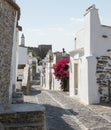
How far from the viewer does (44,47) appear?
7438cm

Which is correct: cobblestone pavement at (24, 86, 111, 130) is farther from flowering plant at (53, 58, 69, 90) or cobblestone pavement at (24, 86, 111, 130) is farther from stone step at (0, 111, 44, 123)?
flowering plant at (53, 58, 69, 90)

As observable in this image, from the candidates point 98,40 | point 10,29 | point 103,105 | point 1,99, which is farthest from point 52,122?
point 98,40

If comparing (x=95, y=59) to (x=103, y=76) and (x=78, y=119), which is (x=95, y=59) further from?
(x=78, y=119)

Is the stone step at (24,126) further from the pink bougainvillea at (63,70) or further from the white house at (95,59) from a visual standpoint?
the pink bougainvillea at (63,70)

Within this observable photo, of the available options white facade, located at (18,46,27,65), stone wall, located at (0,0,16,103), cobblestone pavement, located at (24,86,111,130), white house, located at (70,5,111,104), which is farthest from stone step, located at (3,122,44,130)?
white facade, located at (18,46,27,65)

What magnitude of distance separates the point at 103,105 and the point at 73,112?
2.79 metres

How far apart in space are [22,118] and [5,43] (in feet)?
11.4

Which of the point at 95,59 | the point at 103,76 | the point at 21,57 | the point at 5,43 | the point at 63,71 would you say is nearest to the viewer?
the point at 5,43

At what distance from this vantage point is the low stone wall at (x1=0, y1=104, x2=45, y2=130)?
5555 millimetres

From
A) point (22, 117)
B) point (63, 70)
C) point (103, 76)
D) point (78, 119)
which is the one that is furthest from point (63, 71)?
point (22, 117)

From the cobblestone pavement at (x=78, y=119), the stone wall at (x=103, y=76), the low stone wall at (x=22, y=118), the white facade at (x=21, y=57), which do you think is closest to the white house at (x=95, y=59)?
the stone wall at (x=103, y=76)

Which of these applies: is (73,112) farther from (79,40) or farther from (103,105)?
(79,40)

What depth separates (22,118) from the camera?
18.5ft

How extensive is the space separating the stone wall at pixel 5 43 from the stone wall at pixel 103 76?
7.25m
